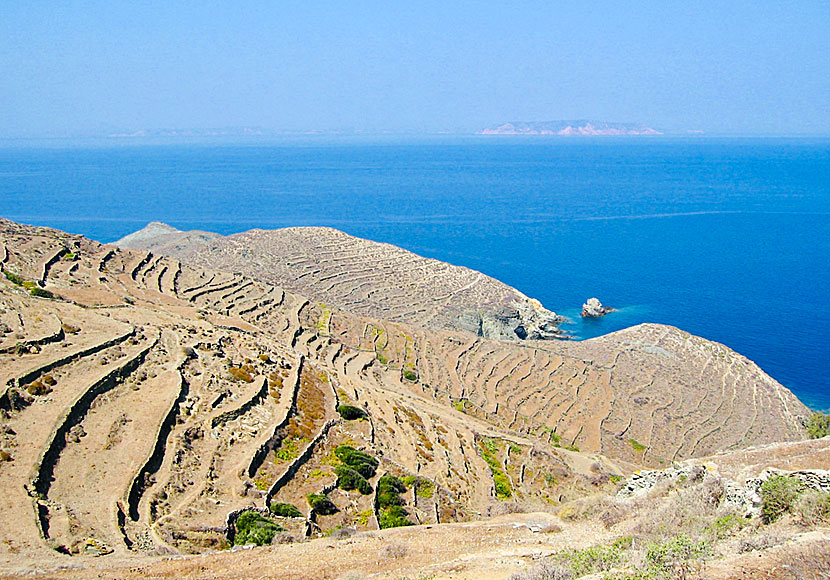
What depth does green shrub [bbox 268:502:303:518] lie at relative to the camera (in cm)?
2573

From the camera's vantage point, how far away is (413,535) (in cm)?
2325

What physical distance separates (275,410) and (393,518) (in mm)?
9646

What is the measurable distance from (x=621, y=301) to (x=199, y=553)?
106 meters

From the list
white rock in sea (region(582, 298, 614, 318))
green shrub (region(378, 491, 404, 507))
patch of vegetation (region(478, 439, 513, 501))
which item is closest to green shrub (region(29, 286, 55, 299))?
green shrub (region(378, 491, 404, 507))

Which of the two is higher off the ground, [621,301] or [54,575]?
[54,575]

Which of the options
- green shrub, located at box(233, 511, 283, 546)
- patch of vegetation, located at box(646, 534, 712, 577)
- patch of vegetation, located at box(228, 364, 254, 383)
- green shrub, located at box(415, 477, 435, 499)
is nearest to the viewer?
patch of vegetation, located at box(646, 534, 712, 577)

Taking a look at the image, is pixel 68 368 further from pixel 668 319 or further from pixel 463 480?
pixel 668 319

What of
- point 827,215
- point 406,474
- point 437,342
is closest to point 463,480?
point 406,474

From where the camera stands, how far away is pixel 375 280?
326 ft

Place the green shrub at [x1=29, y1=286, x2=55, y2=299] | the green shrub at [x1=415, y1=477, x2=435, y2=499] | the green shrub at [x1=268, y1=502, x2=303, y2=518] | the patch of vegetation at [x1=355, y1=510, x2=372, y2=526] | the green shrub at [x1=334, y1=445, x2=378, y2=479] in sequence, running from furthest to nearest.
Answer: the green shrub at [x1=29, y1=286, x2=55, y2=299], the green shrub at [x1=415, y1=477, x2=435, y2=499], the green shrub at [x1=334, y1=445, x2=378, y2=479], the patch of vegetation at [x1=355, y1=510, x2=372, y2=526], the green shrub at [x1=268, y1=502, x2=303, y2=518]

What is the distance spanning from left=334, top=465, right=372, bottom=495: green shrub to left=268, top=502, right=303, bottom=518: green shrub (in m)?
3.63

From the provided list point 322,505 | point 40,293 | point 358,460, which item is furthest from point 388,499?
point 40,293

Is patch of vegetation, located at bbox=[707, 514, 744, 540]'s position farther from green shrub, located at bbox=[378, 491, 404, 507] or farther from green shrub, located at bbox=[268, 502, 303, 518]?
green shrub, located at bbox=[268, 502, 303, 518]

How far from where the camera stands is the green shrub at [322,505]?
2725cm
